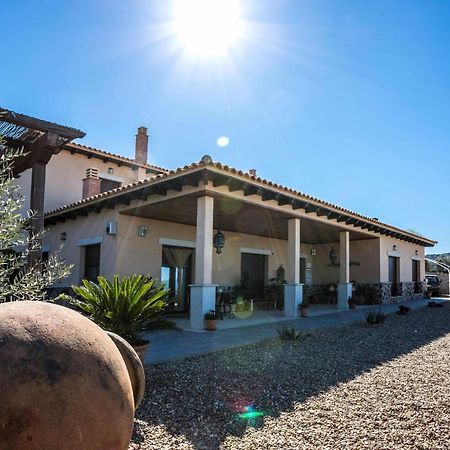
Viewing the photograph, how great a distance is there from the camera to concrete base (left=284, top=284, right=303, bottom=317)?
11953 millimetres

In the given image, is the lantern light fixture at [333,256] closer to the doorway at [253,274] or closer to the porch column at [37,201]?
the doorway at [253,274]

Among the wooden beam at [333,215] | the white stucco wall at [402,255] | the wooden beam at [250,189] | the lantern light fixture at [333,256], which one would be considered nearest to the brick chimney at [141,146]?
the wooden beam at [333,215]

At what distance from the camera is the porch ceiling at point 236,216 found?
34.1 ft

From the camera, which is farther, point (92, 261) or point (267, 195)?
point (92, 261)

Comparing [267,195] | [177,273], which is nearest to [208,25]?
[267,195]

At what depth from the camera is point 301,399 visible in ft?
14.7

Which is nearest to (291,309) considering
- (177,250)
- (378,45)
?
(177,250)

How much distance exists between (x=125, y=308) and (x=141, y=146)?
1388 cm

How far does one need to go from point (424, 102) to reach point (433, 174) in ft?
22.1

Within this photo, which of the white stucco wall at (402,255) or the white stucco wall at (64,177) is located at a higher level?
the white stucco wall at (64,177)

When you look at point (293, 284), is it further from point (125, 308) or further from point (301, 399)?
point (125, 308)

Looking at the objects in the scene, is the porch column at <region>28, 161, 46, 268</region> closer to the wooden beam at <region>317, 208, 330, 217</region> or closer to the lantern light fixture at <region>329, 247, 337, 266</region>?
the wooden beam at <region>317, 208, 330, 217</region>

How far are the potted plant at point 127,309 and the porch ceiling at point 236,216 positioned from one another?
4.53 metres

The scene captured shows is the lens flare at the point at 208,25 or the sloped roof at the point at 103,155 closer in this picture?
the lens flare at the point at 208,25
